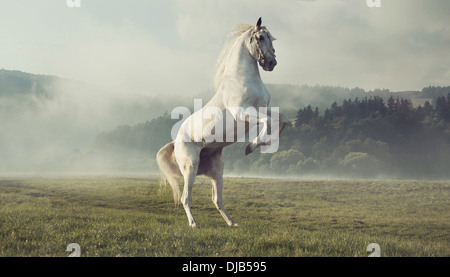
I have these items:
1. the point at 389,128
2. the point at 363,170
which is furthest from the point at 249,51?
the point at 389,128

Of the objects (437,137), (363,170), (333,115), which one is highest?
(333,115)

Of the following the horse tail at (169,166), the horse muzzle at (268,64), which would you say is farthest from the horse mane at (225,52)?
the horse tail at (169,166)

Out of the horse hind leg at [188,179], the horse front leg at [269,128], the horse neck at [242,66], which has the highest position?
the horse neck at [242,66]

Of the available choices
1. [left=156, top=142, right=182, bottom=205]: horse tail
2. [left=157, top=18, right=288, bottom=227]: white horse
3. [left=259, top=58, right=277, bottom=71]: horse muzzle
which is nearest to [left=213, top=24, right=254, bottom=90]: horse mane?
[left=157, top=18, right=288, bottom=227]: white horse

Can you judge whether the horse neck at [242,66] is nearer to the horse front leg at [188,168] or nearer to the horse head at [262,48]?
the horse head at [262,48]

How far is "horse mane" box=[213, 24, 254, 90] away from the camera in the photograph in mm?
6812

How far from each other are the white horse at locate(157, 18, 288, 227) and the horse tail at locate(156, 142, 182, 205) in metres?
0.04

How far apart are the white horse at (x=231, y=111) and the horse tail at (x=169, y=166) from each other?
4cm

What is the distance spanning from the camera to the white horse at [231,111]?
581cm

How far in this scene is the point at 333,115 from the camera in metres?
38.5

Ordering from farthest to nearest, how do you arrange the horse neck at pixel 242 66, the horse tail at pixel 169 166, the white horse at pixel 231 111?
the horse tail at pixel 169 166, the horse neck at pixel 242 66, the white horse at pixel 231 111

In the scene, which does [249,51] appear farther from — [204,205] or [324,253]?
[204,205]

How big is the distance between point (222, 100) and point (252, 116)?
90 centimetres

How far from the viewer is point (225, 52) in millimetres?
6906
